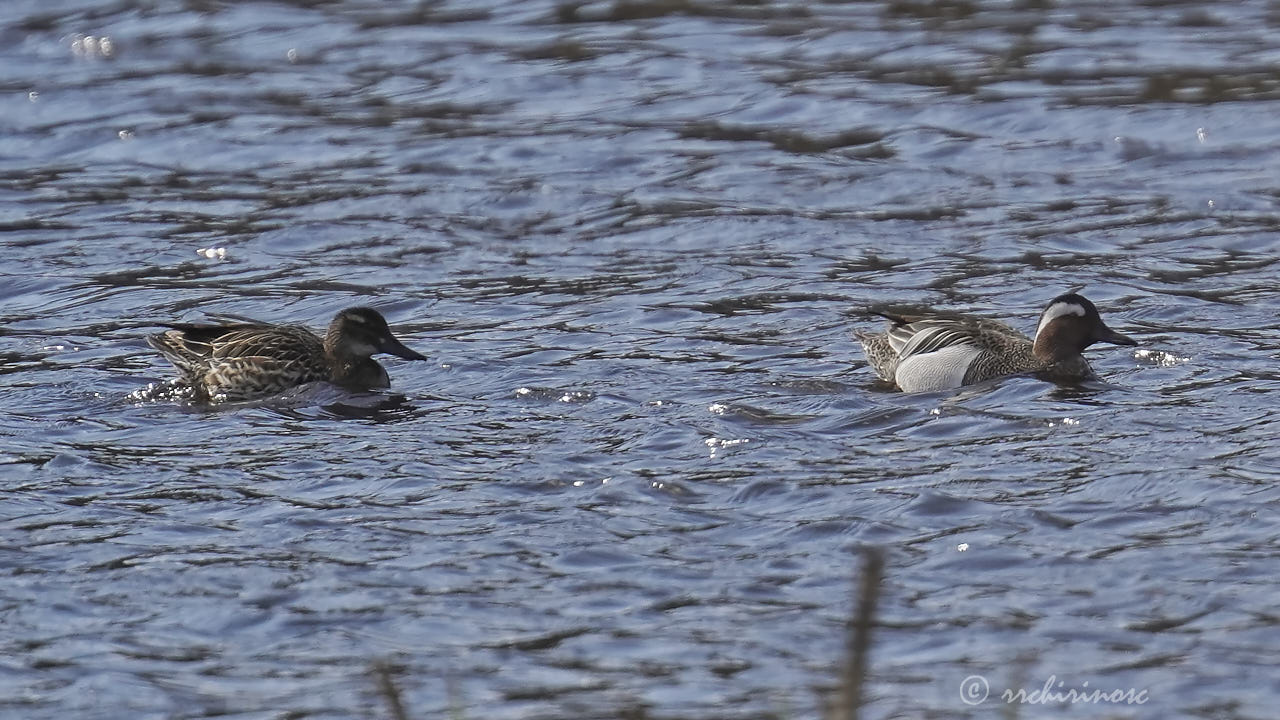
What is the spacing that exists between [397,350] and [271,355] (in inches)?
27.1

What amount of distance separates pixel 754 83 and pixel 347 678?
12.2 metres

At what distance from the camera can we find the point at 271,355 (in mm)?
11094

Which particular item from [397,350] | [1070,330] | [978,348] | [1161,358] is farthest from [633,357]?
[1161,358]

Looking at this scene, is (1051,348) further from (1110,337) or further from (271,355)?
(271,355)

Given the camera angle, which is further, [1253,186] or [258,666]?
[1253,186]

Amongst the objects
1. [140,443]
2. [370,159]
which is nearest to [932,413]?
[140,443]

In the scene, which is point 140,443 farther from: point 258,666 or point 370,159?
point 370,159

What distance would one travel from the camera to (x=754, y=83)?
18344mm

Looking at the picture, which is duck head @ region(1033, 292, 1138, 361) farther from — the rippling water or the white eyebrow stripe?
the rippling water

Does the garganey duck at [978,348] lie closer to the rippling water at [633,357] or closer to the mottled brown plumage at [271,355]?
the rippling water at [633,357]

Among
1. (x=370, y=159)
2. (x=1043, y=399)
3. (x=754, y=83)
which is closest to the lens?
(x=1043, y=399)

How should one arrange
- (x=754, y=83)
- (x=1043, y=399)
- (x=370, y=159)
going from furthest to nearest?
(x=754, y=83) < (x=370, y=159) < (x=1043, y=399)

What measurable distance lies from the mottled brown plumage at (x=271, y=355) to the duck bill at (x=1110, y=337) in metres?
3.73

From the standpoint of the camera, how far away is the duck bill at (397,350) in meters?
11.1
